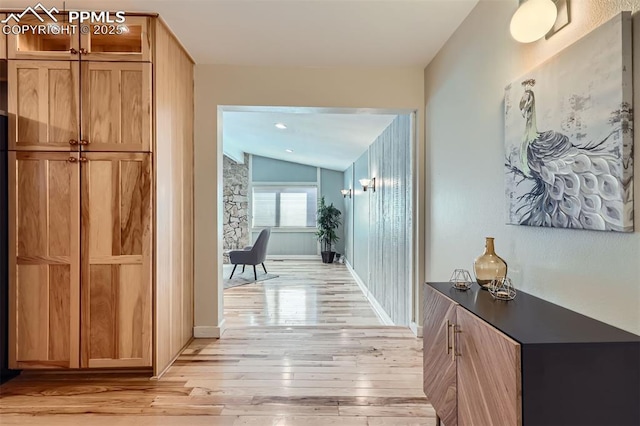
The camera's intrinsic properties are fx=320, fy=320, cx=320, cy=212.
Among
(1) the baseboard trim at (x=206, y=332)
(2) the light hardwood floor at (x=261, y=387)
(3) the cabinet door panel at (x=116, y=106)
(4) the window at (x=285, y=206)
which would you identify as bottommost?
(2) the light hardwood floor at (x=261, y=387)

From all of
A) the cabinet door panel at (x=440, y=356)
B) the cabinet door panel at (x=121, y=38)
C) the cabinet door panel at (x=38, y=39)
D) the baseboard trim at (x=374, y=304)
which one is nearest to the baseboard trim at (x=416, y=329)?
the baseboard trim at (x=374, y=304)

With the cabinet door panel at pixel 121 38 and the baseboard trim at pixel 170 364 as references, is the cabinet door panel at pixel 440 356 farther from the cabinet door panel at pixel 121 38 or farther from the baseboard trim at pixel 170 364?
the cabinet door panel at pixel 121 38

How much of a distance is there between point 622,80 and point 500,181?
0.76 m

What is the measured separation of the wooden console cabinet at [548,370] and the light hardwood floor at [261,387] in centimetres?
88

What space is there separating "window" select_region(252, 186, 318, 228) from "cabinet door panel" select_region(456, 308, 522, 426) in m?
7.81

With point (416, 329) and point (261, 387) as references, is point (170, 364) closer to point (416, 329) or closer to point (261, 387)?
point (261, 387)

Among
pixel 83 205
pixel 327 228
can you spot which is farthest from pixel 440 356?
pixel 327 228

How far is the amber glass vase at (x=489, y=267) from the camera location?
1486 mm

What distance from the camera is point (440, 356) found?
151 centimetres

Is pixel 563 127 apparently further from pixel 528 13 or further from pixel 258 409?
pixel 258 409

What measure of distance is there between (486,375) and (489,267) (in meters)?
0.55

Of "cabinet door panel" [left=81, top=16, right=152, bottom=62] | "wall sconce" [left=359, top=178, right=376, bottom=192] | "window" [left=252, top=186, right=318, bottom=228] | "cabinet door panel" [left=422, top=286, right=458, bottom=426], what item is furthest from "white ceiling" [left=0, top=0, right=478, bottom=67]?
"window" [left=252, top=186, right=318, bottom=228]

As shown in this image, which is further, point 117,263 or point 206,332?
point 206,332

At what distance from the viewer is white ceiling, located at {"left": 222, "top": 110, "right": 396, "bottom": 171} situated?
4193mm
